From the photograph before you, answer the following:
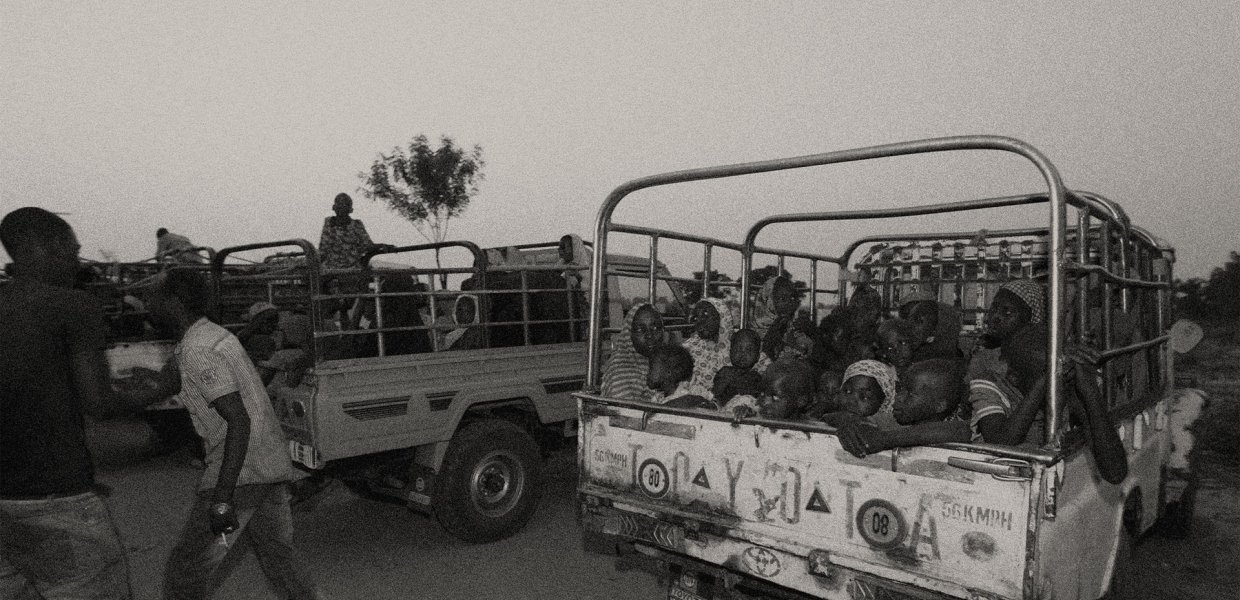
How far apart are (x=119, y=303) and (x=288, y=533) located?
6.00 meters

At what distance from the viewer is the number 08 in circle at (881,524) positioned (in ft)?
8.43

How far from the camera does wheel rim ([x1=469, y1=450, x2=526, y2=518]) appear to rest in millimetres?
5113

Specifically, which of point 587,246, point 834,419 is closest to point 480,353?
point 587,246

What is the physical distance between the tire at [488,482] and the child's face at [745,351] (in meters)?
1.98

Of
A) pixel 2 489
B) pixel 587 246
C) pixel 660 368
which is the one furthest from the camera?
pixel 587 246

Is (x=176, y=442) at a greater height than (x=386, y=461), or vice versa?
(x=386, y=461)

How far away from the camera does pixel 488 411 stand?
17.6ft

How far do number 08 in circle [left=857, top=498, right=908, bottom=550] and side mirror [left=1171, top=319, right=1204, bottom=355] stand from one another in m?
3.40

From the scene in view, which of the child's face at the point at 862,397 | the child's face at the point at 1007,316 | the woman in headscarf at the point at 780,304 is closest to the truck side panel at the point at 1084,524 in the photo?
the child's face at the point at 1007,316

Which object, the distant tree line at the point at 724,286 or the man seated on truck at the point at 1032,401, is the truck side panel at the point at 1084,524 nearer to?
the man seated on truck at the point at 1032,401

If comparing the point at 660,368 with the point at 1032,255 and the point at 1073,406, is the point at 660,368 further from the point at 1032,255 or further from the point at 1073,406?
the point at 1032,255

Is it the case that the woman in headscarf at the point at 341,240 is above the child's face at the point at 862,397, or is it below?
above

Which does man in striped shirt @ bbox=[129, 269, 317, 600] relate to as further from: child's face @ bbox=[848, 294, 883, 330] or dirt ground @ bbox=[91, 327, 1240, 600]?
child's face @ bbox=[848, 294, 883, 330]

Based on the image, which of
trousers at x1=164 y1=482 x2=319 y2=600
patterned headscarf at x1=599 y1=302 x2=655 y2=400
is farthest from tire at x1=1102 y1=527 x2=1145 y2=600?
trousers at x1=164 y1=482 x2=319 y2=600
